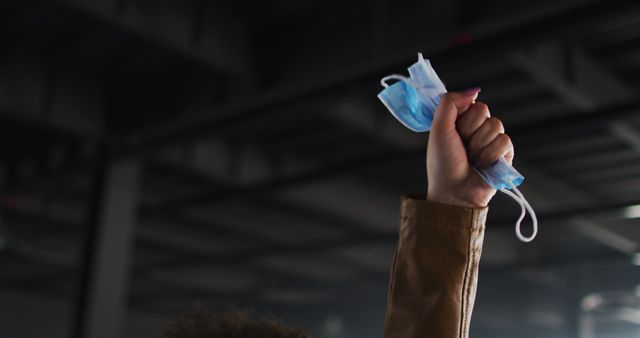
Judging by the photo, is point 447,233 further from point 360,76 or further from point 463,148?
point 360,76

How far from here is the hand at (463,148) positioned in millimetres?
1122

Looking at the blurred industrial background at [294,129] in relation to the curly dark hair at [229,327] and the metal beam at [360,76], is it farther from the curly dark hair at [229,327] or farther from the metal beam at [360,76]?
the curly dark hair at [229,327]

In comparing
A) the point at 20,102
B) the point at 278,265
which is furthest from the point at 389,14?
the point at 278,265

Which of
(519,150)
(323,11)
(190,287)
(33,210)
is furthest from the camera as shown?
(190,287)

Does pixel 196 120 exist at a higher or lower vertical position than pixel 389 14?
lower

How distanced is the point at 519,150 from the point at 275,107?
2719 mm

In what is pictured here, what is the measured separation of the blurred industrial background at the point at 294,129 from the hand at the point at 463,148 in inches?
32.5

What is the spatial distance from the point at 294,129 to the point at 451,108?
596cm

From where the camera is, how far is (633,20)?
4500 mm

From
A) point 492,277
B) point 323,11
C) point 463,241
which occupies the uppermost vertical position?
point 323,11

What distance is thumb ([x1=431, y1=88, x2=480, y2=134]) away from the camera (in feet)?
3.69

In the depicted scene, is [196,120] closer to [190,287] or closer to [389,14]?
[389,14]

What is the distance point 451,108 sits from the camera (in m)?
1.12

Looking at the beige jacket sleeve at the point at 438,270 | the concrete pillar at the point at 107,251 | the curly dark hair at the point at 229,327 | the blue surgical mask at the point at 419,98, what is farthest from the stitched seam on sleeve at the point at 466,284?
the concrete pillar at the point at 107,251
